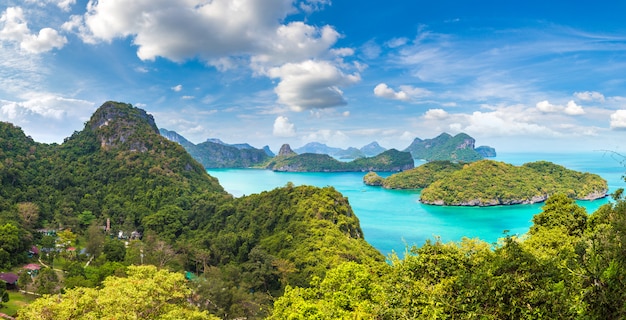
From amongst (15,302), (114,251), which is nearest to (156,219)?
(114,251)

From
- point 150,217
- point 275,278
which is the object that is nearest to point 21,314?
point 275,278

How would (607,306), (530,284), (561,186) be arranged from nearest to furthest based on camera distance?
(607,306) → (530,284) → (561,186)

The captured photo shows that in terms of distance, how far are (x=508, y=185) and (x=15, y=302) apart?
78832 mm

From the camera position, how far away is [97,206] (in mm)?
45062

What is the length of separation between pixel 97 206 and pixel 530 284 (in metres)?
51.3

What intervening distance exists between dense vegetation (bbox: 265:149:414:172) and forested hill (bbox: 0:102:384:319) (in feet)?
343

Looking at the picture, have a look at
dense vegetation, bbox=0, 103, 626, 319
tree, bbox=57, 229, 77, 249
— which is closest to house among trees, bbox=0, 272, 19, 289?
dense vegetation, bbox=0, 103, 626, 319

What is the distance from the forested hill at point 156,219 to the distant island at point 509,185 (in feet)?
129

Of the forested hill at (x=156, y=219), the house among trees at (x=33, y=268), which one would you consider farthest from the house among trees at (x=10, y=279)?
the forested hill at (x=156, y=219)

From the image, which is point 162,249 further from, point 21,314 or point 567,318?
point 567,318

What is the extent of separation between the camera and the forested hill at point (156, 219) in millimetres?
24594

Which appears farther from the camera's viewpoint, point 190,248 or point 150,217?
point 150,217

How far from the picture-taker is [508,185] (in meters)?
71.2

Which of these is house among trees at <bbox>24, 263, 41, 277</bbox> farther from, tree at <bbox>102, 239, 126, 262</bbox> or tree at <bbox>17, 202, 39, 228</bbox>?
tree at <bbox>17, 202, 39, 228</bbox>
